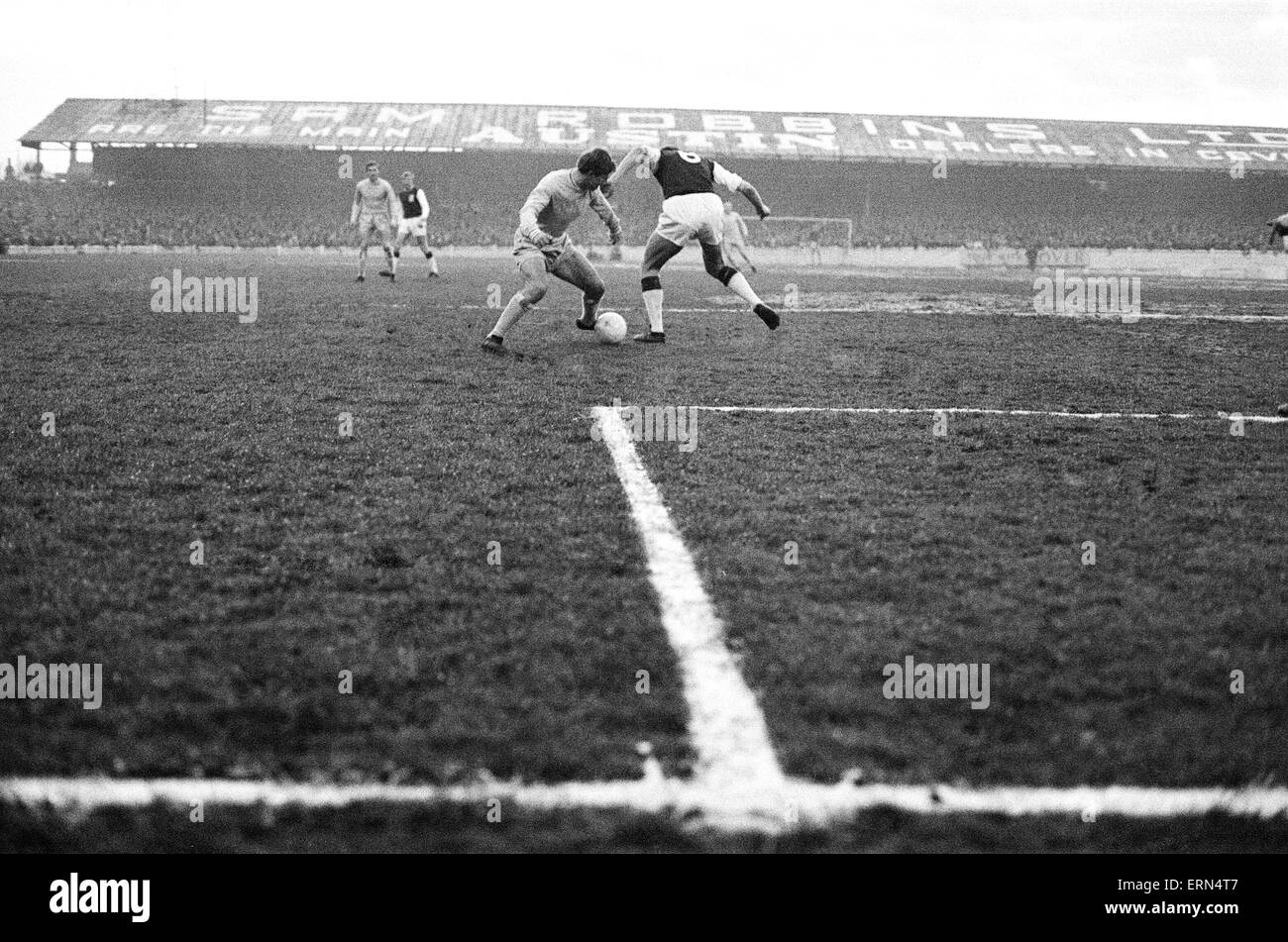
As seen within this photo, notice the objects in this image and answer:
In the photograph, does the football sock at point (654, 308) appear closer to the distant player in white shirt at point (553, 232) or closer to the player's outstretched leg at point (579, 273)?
the player's outstretched leg at point (579, 273)

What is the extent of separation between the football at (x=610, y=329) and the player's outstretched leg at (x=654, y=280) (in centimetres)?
30

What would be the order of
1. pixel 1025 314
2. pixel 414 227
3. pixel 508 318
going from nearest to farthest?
pixel 508 318 → pixel 1025 314 → pixel 414 227

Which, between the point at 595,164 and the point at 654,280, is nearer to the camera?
the point at 595,164

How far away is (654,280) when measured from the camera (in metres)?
10.8

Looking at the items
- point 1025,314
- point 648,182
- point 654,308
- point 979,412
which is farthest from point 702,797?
point 648,182

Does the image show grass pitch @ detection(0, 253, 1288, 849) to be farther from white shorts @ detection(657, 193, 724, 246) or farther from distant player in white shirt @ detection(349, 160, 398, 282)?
distant player in white shirt @ detection(349, 160, 398, 282)

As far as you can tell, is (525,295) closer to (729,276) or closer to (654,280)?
(654,280)

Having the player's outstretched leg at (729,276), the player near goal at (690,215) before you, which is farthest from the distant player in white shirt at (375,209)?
the player's outstretched leg at (729,276)

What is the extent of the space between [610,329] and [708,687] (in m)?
7.62

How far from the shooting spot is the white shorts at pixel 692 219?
→ 34.0 feet

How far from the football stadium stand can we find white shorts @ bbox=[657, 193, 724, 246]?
28762 millimetres

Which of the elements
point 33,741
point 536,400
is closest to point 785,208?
point 536,400
